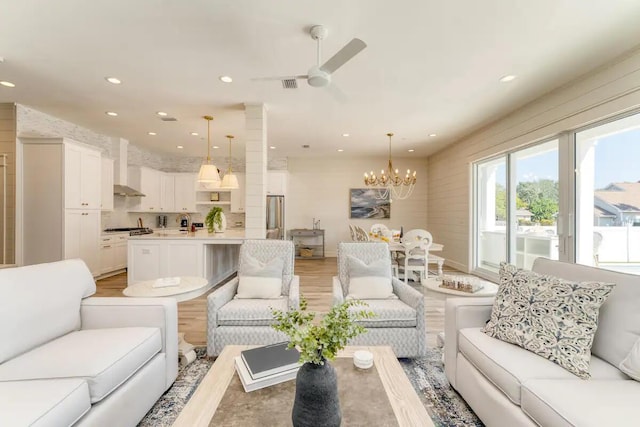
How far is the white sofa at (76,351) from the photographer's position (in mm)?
1258

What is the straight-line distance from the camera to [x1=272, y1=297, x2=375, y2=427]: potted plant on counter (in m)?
1.03

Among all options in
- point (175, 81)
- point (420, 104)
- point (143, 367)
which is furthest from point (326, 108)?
point (143, 367)

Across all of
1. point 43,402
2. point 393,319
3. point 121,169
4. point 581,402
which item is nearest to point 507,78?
point 393,319

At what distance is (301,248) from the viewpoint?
8055 mm

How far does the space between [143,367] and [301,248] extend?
20.7 feet

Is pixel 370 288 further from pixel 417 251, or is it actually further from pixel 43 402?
pixel 417 251

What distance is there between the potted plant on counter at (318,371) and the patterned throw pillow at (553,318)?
1158 mm

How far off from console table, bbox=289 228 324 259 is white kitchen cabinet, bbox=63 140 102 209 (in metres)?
4.32

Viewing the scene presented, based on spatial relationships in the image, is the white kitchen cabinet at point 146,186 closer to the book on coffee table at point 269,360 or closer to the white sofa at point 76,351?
the white sofa at point 76,351

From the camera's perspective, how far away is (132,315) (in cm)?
197

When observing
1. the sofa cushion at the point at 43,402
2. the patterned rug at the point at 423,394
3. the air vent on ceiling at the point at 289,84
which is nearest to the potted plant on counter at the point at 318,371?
the sofa cushion at the point at 43,402

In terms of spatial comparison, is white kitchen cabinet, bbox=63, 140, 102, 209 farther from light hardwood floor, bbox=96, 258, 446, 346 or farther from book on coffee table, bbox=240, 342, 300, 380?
book on coffee table, bbox=240, 342, 300, 380

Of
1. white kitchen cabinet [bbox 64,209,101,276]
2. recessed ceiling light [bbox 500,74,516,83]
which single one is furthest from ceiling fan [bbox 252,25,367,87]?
white kitchen cabinet [bbox 64,209,101,276]

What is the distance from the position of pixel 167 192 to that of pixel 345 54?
7007 mm
